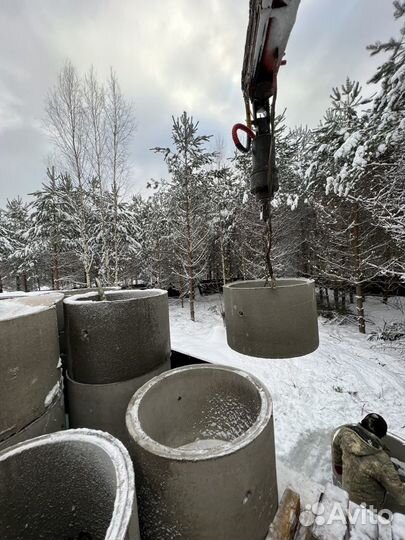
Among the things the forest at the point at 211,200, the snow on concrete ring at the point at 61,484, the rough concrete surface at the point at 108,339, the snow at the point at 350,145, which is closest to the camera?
the snow on concrete ring at the point at 61,484

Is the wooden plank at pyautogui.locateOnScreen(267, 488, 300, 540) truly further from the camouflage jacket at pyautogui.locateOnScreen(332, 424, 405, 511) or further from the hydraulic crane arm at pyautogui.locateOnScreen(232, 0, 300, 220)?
the hydraulic crane arm at pyautogui.locateOnScreen(232, 0, 300, 220)

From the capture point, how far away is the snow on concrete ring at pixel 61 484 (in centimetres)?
136

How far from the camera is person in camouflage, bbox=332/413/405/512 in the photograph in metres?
2.72

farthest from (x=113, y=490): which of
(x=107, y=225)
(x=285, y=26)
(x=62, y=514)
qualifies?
(x=107, y=225)

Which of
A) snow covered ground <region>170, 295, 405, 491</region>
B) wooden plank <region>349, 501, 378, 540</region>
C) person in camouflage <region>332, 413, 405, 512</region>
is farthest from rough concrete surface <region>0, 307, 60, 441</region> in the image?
person in camouflage <region>332, 413, 405, 512</region>

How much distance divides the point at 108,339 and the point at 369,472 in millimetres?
3203

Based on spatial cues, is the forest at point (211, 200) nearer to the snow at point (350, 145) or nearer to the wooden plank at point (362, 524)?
the snow at point (350, 145)

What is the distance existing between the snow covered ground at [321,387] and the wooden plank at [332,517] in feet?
1.32

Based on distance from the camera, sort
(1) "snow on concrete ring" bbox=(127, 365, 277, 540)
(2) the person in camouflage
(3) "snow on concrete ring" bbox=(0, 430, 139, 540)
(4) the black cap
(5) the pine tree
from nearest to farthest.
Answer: (3) "snow on concrete ring" bbox=(0, 430, 139, 540) → (1) "snow on concrete ring" bbox=(127, 365, 277, 540) → (2) the person in camouflage → (4) the black cap → (5) the pine tree

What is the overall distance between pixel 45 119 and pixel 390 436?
13.8 meters

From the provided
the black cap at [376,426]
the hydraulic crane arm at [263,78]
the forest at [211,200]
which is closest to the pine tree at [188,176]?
the forest at [211,200]

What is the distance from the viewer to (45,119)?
9766mm

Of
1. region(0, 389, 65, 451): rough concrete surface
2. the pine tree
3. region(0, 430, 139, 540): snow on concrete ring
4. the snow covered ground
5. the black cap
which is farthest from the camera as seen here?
the pine tree

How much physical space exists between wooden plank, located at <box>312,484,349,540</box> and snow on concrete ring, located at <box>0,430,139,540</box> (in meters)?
1.35
